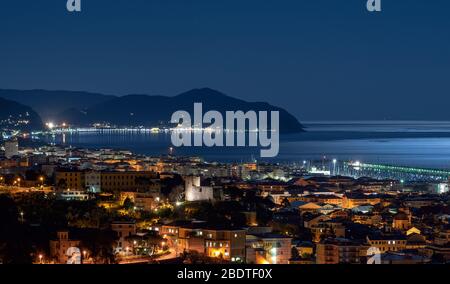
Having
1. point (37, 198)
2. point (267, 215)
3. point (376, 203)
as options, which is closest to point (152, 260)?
point (37, 198)

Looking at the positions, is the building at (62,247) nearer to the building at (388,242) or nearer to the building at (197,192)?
the building at (388,242)

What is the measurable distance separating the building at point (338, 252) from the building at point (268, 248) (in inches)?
12.0

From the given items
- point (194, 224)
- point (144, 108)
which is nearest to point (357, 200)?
point (194, 224)

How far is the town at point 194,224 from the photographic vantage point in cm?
768

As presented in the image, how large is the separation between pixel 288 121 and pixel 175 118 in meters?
7.34

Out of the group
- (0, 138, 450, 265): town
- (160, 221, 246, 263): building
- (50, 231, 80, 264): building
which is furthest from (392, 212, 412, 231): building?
(50, 231, 80, 264): building

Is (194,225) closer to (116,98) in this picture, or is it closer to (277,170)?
(277,170)

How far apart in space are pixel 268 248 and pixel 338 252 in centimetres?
65

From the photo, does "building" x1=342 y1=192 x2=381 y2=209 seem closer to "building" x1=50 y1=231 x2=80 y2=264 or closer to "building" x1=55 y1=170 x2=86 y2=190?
"building" x1=55 y1=170 x2=86 y2=190

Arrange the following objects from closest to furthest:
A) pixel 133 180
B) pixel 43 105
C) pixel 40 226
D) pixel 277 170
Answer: pixel 40 226
pixel 133 180
pixel 277 170
pixel 43 105

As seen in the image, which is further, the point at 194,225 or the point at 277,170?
the point at 277,170

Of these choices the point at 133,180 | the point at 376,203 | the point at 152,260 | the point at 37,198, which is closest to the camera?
the point at 152,260

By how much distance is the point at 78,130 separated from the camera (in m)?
56.2

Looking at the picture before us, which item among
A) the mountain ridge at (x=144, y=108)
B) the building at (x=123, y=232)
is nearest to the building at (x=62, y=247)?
the building at (x=123, y=232)
